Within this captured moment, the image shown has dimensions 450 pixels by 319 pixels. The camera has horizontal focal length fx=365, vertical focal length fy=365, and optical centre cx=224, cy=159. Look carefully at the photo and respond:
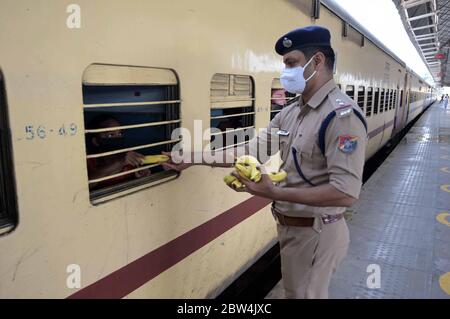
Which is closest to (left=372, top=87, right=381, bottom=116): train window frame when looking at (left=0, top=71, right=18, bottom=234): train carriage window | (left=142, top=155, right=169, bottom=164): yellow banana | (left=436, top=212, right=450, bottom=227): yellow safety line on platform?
(left=436, top=212, right=450, bottom=227): yellow safety line on platform

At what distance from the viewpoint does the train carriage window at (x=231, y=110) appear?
2.56 m

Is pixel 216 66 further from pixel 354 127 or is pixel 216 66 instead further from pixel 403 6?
pixel 403 6

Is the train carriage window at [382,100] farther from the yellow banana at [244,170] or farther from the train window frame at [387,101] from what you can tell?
the yellow banana at [244,170]

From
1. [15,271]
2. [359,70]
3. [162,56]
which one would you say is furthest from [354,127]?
[359,70]

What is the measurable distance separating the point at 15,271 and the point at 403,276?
3272 mm

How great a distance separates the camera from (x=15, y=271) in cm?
136

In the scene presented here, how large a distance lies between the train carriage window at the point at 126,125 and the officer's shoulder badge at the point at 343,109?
91 cm

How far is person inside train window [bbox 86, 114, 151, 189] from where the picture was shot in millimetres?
1861

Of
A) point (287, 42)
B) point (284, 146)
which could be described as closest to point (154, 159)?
point (284, 146)

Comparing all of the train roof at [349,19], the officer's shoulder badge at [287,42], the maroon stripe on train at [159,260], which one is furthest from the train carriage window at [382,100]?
the officer's shoulder badge at [287,42]

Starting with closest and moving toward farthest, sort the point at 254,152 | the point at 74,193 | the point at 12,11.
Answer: the point at 12,11 → the point at 74,193 → the point at 254,152

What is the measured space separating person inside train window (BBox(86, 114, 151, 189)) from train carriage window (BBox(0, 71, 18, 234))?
451 millimetres

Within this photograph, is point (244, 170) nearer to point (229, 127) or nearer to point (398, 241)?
point (229, 127)

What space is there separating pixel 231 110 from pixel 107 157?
4.55ft
